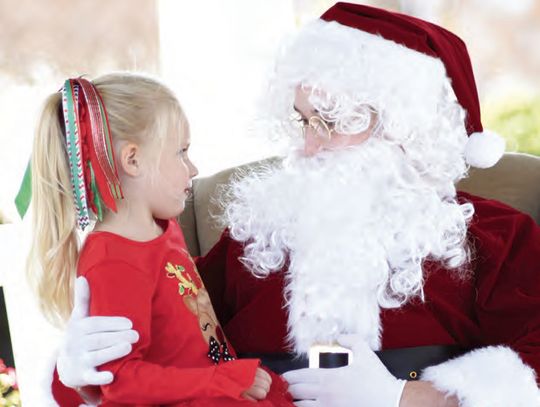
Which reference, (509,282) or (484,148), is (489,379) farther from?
(484,148)

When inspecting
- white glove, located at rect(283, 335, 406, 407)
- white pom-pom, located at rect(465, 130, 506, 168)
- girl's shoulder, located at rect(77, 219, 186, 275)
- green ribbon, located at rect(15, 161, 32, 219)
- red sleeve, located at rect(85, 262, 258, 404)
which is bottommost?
white glove, located at rect(283, 335, 406, 407)

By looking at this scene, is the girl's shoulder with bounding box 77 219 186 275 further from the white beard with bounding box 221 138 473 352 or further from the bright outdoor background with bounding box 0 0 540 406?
the bright outdoor background with bounding box 0 0 540 406

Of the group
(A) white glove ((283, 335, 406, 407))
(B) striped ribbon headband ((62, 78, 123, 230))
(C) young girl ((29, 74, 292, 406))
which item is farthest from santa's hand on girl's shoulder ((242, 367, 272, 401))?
(B) striped ribbon headband ((62, 78, 123, 230))

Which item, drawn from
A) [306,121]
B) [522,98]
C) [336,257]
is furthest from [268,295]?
[522,98]

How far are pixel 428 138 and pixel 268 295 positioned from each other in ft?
1.59

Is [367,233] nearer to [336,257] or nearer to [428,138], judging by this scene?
[336,257]

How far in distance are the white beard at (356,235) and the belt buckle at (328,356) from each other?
0.02 m

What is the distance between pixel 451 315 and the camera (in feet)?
5.48

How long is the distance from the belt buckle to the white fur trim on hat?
0.17m

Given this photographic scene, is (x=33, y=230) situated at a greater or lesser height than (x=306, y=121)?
lesser

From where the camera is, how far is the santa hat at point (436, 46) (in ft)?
5.62

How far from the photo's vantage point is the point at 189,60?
10.2 feet

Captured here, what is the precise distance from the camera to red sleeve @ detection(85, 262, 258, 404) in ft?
4.64

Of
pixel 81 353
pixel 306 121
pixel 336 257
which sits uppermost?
pixel 306 121
